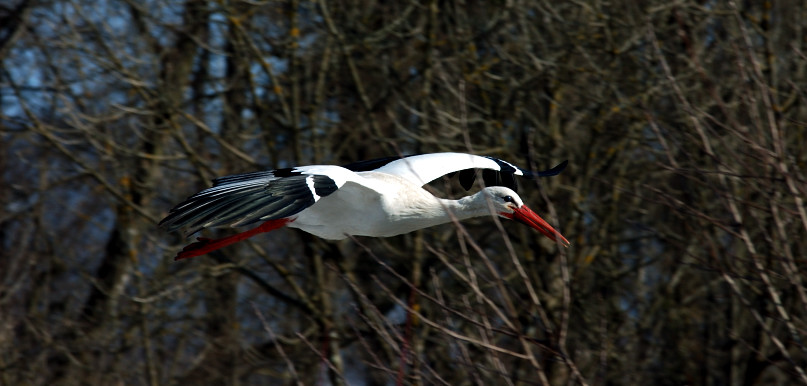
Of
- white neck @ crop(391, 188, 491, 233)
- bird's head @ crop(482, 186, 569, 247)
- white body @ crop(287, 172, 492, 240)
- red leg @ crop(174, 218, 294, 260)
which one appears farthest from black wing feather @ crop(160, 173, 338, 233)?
bird's head @ crop(482, 186, 569, 247)

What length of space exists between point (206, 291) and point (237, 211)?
25.5ft

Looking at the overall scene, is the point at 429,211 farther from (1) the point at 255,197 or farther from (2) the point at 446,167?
(1) the point at 255,197

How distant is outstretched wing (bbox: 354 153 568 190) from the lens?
7.68 metres

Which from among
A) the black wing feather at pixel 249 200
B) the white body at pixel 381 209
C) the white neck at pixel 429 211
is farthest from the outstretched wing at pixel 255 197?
the white neck at pixel 429 211

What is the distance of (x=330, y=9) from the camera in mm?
11367

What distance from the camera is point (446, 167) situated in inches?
309

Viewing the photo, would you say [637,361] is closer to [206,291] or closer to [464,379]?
[464,379]

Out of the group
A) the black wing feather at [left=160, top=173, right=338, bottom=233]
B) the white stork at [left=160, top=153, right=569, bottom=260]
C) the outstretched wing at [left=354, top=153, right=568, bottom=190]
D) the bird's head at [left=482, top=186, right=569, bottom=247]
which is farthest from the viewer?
the outstretched wing at [left=354, top=153, right=568, bottom=190]

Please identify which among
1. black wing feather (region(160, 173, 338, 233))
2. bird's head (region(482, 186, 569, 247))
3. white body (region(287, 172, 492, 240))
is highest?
black wing feather (region(160, 173, 338, 233))

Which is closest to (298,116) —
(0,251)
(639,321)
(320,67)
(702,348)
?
(320,67)

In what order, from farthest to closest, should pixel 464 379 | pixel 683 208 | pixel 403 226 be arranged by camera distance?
pixel 464 379
pixel 403 226
pixel 683 208

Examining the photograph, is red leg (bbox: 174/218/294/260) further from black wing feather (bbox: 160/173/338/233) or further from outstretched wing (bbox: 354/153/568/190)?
outstretched wing (bbox: 354/153/568/190)

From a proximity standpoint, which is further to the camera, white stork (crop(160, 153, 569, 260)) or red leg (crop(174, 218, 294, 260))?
red leg (crop(174, 218, 294, 260))

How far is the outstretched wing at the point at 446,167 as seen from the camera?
7682 mm
